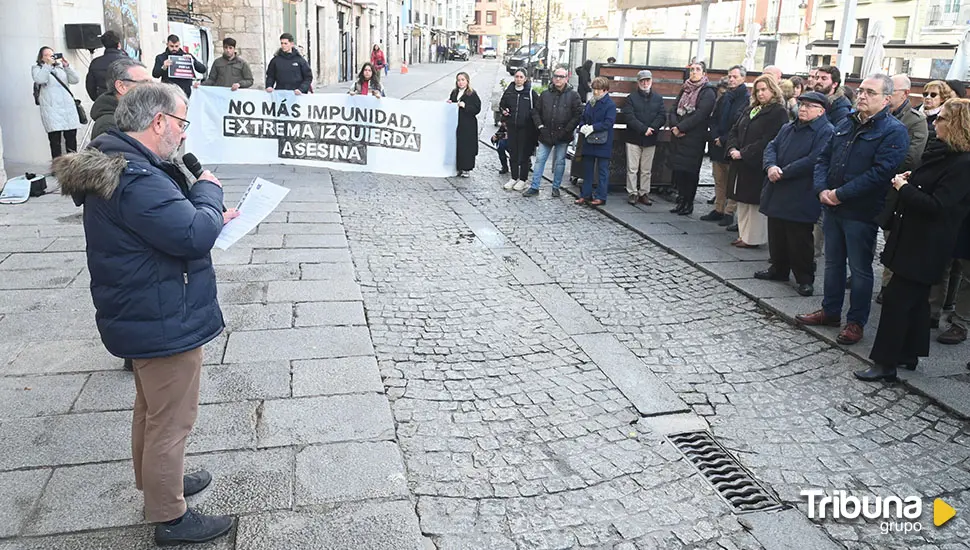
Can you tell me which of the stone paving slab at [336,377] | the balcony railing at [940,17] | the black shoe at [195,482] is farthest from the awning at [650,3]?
the balcony railing at [940,17]

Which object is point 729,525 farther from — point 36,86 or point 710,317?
point 36,86

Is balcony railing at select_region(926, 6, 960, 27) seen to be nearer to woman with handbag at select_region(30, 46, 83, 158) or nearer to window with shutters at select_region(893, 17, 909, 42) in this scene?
window with shutters at select_region(893, 17, 909, 42)

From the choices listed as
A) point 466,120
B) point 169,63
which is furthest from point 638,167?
point 169,63

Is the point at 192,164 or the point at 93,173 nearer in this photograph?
the point at 93,173

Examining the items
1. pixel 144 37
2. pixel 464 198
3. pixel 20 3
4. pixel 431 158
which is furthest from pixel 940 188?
pixel 144 37

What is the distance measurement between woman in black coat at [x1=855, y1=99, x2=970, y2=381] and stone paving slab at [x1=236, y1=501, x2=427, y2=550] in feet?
10.8

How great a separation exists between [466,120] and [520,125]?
111cm

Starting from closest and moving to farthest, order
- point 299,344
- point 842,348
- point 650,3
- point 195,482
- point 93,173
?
point 93,173, point 195,482, point 299,344, point 842,348, point 650,3

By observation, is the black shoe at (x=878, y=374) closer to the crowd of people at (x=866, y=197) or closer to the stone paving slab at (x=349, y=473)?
the crowd of people at (x=866, y=197)

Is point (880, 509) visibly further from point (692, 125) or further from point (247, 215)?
point (692, 125)

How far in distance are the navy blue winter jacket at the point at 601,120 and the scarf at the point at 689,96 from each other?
853 millimetres

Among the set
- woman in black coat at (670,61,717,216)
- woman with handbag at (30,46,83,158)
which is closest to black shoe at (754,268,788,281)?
woman in black coat at (670,61,717,216)

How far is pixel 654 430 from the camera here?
4.36m

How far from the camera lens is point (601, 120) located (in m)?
10.1
